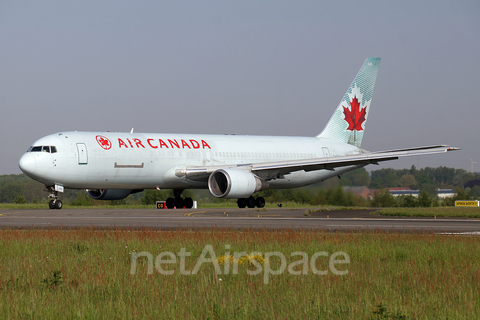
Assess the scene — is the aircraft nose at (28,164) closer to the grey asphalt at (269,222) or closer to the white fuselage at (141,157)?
the white fuselage at (141,157)

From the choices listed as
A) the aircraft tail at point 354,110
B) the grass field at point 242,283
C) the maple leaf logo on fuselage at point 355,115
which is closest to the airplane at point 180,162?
the aircraft tail at point 354,110

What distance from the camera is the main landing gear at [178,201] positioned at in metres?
37.5

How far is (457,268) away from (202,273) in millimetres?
4215

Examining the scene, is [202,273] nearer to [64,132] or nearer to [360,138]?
[64,132]

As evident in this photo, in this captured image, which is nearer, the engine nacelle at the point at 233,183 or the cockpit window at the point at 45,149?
the cockpit window at the point at 45,149

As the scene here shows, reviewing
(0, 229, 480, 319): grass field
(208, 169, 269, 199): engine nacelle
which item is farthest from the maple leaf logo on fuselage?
(0, 229, 480, 319): grass field

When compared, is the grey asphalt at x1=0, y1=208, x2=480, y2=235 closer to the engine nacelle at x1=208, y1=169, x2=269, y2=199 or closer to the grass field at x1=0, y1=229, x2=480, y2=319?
the grass field at x1=0, y1=229, x2=480, y2=319

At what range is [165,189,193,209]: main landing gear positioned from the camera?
123ft

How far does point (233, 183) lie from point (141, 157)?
5.17 meters

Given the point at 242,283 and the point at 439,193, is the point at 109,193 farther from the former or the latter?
the point at 242,283

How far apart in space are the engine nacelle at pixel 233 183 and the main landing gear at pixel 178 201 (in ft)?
16.4

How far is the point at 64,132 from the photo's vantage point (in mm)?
Answer: 31375

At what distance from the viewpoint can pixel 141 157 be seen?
32.3 meters

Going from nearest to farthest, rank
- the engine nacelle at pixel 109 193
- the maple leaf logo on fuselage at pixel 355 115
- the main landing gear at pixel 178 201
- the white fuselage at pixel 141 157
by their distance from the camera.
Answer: the white fuselage at pixel 141 157, the engine nacelle at pixel 109 193, the main landing gear at pixel 178 201, the maple leaf logo on fuselage at pixel 355 115
